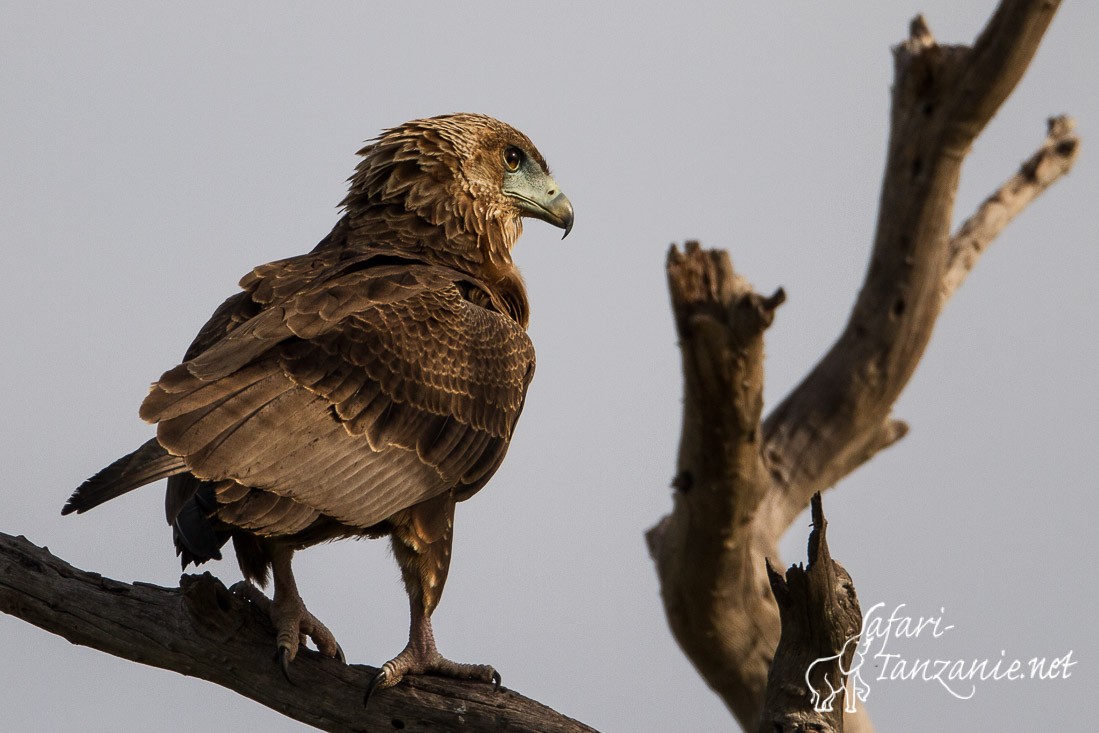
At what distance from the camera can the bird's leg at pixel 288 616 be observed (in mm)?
5785

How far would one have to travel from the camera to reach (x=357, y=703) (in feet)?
18.6

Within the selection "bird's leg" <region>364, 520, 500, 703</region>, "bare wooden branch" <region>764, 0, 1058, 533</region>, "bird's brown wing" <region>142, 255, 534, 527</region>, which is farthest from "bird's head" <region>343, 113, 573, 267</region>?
"bare wooden branch" <region>764, 0, 1058, 533</region>

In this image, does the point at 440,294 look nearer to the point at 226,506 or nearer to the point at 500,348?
the point at 500,348

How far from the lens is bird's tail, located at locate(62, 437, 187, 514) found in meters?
5.23

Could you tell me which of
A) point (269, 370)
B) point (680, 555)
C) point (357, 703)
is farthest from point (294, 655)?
point (680, 555)

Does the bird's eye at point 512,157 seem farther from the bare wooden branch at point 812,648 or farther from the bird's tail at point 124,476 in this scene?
the bare wooden branch at point 812,648

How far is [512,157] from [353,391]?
2.39 meters

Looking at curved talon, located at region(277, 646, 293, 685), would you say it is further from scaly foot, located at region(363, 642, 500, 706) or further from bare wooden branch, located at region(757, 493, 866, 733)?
bare wooden branch, located at region(757, 493, 866, 733)

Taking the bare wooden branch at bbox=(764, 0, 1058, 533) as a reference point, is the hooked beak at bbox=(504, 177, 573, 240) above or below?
below

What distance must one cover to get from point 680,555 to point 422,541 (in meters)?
2.91

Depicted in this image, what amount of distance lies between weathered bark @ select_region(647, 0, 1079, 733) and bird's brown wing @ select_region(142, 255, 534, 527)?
55.6 inches

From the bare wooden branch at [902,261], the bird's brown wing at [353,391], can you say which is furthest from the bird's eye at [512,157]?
the bare wooden branch at [902,261]

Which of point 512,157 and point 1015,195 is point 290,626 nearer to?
point 512,157

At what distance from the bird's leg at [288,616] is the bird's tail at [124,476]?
87 centimetres
